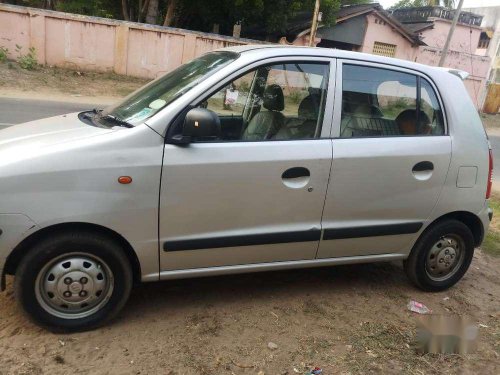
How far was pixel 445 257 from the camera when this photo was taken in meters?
3.96

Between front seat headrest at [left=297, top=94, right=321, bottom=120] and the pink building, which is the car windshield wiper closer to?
front seat headrest at [left=297, top=94, right=321, bottom=120]

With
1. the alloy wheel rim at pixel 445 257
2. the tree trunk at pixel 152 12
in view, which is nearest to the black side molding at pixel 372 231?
the alloy wheel rim at pixel 445 257

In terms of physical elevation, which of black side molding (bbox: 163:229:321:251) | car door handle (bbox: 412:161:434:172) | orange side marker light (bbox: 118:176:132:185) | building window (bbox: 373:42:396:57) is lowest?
black side molding (bbox: 163:229:321:251)

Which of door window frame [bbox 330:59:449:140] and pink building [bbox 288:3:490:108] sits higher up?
pink building [bbox 288:3:490:108]

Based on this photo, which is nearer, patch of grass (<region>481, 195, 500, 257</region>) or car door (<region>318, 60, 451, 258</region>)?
car door (<region>318, 60, 451, 258</region>)

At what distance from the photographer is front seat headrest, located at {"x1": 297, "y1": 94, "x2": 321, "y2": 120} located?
3.33 m

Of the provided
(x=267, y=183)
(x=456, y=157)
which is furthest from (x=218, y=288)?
(x=456, y=157)

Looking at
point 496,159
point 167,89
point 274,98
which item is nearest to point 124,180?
point 167,89

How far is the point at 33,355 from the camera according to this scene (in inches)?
106

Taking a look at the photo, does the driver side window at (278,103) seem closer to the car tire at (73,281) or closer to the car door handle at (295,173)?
the car door handle at (295,173)

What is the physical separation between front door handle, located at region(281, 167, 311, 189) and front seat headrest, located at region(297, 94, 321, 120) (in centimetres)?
42

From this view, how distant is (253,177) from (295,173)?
297mm

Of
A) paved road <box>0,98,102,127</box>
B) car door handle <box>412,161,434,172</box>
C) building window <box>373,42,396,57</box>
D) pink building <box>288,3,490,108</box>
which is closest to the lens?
car door handle <box>412,161,434,172</box>

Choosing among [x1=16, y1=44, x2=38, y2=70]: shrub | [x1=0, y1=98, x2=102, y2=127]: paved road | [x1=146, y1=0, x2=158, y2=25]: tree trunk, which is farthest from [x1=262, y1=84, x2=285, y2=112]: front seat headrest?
[x1=146, y1=0, x2=158, y2=25]: tree trunk
